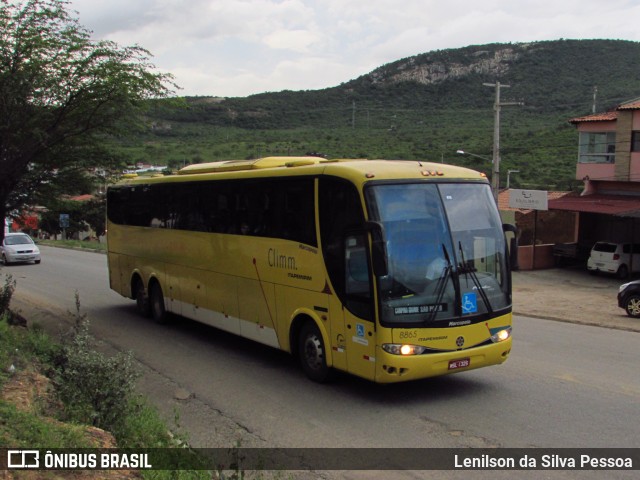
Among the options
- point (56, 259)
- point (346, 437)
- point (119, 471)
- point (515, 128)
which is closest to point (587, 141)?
point (56, 259)

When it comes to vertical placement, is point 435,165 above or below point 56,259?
above

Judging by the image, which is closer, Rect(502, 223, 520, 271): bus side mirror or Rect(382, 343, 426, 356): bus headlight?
Rect(382, 343, 426, 356): bus headlight

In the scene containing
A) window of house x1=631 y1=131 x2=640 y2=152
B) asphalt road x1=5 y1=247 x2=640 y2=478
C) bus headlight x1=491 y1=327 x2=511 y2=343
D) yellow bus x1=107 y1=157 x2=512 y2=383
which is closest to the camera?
asphalt road x1=5 y1=247 x2=640 y2=478

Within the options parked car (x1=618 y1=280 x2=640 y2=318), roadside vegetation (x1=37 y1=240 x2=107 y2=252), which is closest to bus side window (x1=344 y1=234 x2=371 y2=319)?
parked car (x1=618 y1=280 x2=640 y2=318)

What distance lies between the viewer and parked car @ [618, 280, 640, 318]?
17.6 metres

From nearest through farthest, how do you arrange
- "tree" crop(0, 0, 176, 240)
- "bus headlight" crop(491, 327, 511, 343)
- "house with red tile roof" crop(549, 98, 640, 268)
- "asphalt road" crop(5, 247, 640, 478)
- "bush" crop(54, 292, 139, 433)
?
"bush" crop(54, 292, 139, 433) < "asphalt road" crop(5, 247, 640, 478) < "bus headlight" crop(491, 327, 511, 343) < "tree" crop(0, 0, 176, 240) < "house with red tile roof" crop(549, 98, 640, 268)

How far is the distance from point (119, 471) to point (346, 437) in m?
2.82

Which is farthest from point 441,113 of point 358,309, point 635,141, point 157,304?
point 358,309

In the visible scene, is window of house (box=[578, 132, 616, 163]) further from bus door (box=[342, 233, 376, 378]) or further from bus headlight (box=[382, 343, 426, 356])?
bus headlight (box=[382, 343, 426, 356])

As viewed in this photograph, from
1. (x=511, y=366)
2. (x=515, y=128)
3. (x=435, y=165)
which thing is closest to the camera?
(x=435, y=165)

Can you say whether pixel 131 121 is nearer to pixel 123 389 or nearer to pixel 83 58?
pixel 83 58

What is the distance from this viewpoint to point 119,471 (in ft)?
18.0

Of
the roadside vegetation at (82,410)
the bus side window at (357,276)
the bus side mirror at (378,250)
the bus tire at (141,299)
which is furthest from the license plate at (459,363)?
the bus tire at (141,299)

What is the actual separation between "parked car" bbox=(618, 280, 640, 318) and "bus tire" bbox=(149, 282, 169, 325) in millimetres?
12073
